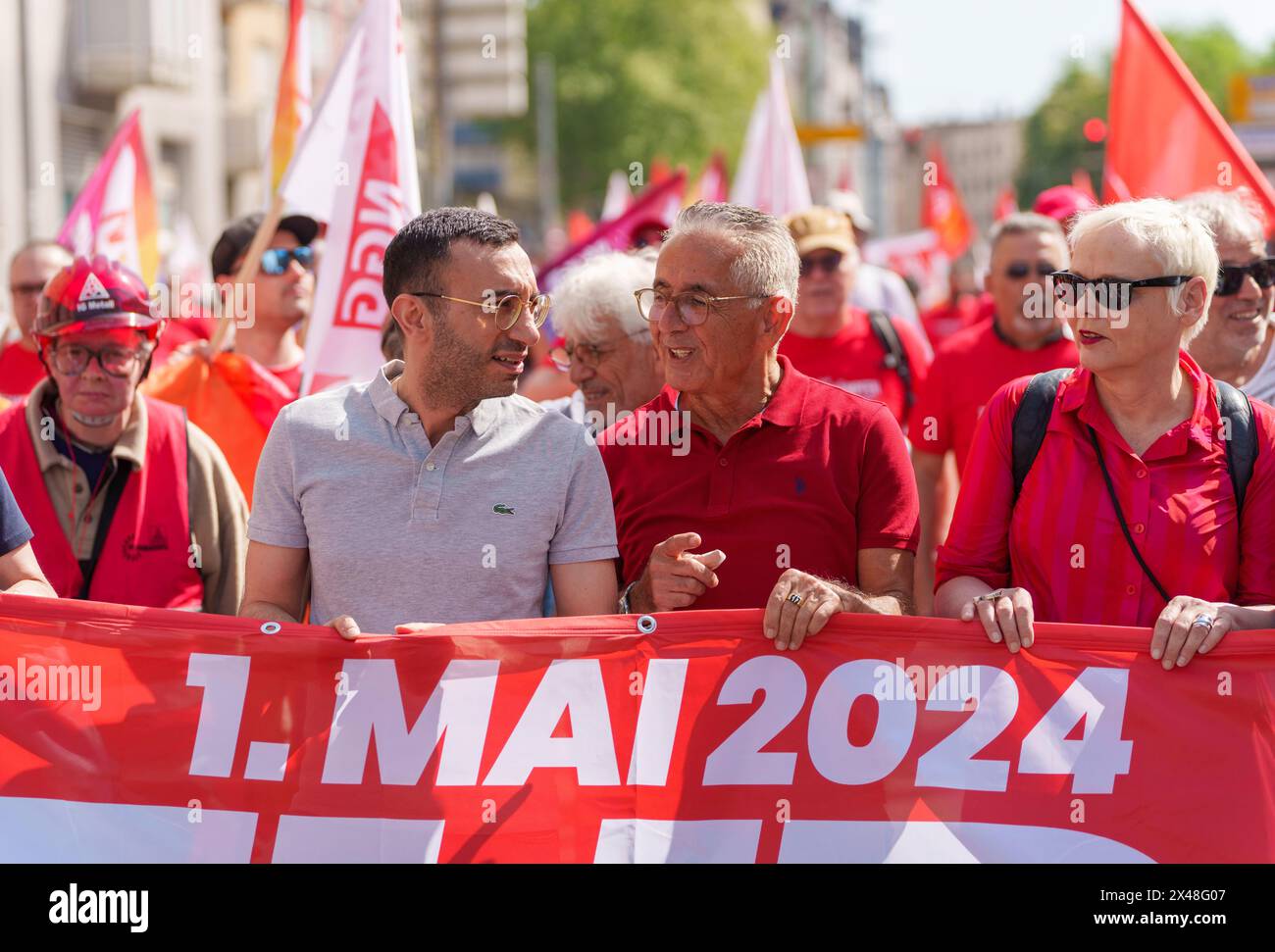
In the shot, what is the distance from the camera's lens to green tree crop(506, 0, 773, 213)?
54500 mm

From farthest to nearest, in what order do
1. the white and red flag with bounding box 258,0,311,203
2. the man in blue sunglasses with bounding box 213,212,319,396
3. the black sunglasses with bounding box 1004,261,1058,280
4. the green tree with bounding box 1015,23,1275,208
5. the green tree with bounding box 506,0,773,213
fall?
the green tree with bounding box 1015,23,1275,208 < the green tree with bounding box 506,0,773,213 < the white and red flag with bounding box 258,0,311,203 < the black sunglasses with bounding box 1004,261,1058,280 < the man in blue sunglasses with bounding box 213,212,319,396

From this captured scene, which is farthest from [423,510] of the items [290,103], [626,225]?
[626,225]

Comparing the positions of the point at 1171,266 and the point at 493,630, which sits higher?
the point at 1171,266

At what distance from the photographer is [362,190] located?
6137mm

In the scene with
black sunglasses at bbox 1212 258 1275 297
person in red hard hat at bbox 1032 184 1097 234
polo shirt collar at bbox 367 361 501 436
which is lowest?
polo shirt collar at bbox 367 361 501 436

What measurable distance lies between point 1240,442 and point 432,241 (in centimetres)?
190

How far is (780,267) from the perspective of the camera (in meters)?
4.06

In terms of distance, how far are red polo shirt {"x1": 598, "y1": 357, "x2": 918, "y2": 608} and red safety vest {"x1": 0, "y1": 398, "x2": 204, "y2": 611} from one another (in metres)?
1.32

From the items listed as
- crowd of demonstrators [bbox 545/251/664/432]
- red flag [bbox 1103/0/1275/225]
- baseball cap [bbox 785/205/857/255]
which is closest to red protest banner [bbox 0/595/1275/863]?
crowd of demonstrators [bbox 545/251/664/432]

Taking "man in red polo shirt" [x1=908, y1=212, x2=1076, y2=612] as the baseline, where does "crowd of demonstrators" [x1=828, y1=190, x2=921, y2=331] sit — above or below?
above

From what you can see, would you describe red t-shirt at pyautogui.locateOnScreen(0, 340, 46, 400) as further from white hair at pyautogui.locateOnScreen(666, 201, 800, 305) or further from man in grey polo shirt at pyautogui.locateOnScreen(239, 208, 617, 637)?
white hair at pyautogui.locateOnScreen(666, 201, 800, 305)

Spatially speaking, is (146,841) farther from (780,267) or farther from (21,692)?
(780,267)
